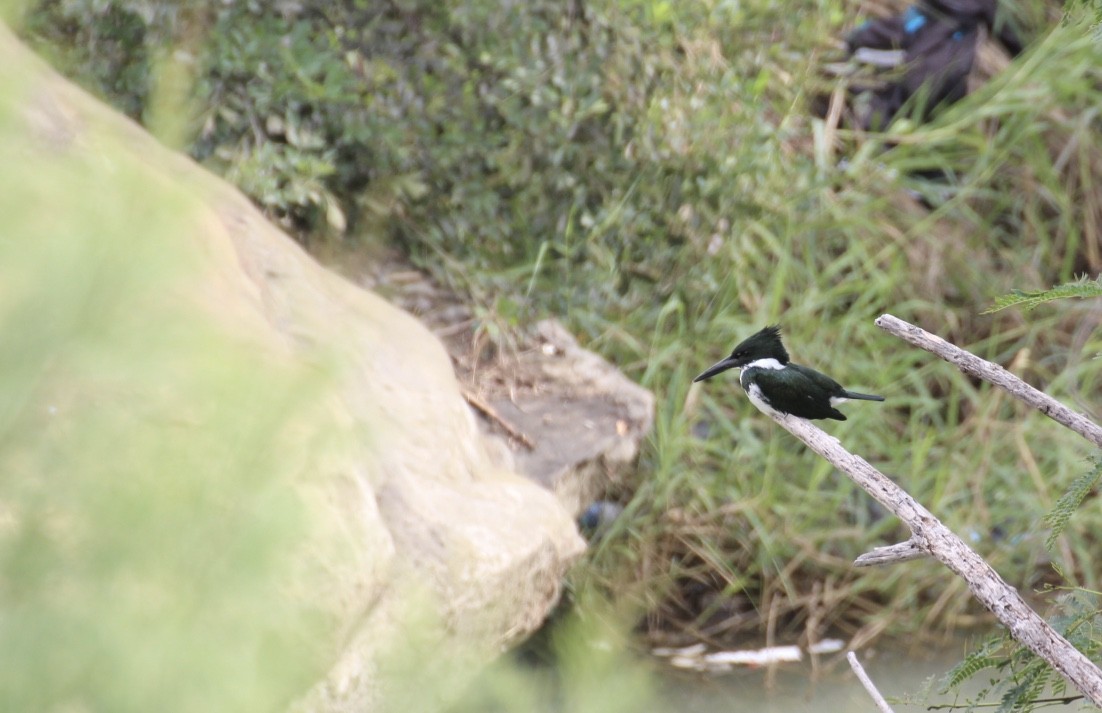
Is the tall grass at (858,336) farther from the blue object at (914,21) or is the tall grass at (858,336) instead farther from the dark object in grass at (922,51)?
the blue object at (914,21)

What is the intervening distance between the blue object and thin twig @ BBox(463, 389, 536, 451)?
291cm

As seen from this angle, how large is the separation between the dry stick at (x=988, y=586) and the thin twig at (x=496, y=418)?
6.34 feet

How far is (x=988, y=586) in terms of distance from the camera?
1372 mm

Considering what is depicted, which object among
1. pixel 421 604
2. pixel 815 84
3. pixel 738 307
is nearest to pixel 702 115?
pixel 738 307

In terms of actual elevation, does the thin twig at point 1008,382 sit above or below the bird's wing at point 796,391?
above

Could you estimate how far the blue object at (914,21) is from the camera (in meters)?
5.34

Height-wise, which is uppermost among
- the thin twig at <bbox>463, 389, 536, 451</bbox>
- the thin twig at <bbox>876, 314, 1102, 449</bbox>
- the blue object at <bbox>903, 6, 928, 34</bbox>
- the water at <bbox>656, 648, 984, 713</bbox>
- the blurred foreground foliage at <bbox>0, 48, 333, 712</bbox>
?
the blurred foreground foliage at <bbox>0, 48, 333, 712</bbox>

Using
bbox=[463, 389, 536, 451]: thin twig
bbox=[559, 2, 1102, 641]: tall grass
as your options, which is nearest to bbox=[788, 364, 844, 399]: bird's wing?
bbox=[463, 389, 536, 451]: thin twig

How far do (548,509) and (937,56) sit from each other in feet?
10.4

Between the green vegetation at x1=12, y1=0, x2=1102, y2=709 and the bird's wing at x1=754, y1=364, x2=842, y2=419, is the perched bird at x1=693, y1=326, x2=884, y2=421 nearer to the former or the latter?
the bird's wing at x1=754, y1=364, x2=842, y2=419

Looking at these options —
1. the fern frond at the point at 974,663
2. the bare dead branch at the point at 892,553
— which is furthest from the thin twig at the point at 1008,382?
the fern frond at the point at 974,663

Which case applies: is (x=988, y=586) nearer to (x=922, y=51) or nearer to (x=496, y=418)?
(x=496, y=418)

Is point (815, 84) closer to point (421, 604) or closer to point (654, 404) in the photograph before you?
point (654, 404)

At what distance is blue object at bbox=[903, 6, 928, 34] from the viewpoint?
17.5ft
